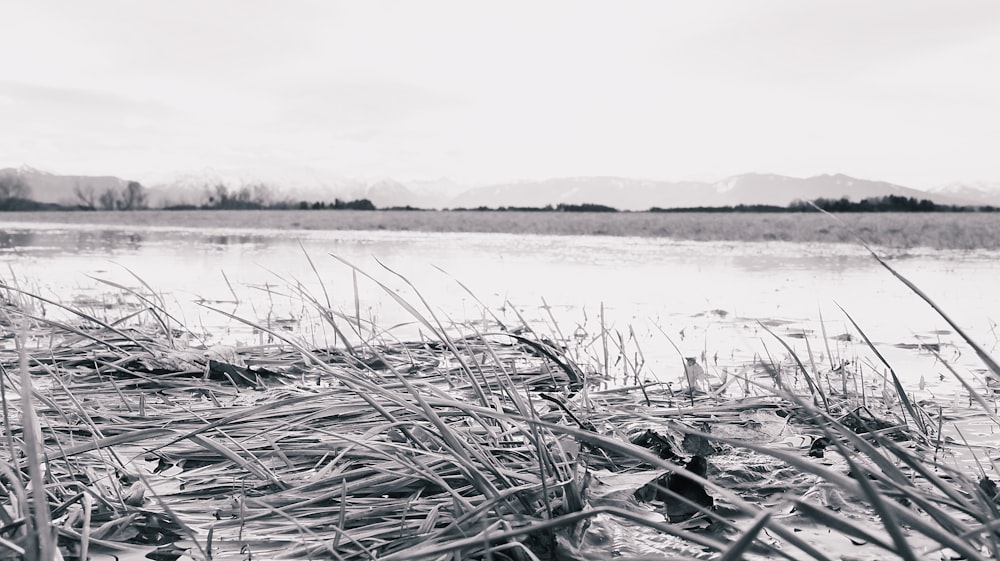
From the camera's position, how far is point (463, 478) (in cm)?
159

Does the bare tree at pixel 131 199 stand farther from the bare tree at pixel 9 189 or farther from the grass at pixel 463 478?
the grass at pixel 463 478

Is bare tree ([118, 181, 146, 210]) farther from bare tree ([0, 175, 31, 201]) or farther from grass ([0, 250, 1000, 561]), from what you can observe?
grass ([0, 250, 1000, 561])

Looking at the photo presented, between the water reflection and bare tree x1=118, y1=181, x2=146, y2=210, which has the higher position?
bare tree x1=118, y1=181, x2=146, y2=210

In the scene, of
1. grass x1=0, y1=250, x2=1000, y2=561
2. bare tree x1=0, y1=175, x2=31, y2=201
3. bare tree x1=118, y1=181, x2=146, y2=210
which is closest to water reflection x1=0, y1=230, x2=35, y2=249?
grass x1=0, y1=250, x2=1000, y2=561

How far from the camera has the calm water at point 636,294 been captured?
387cm

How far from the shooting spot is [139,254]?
1145 cm

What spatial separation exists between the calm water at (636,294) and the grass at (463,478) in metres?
0.52

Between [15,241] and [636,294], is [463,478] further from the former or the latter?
[15,241]

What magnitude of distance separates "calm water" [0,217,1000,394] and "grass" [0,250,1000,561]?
52cm

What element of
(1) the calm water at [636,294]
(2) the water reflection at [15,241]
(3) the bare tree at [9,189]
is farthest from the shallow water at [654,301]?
(3) the bare tree at [9,189]

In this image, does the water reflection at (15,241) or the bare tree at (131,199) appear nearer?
the water reflection at (15,241)

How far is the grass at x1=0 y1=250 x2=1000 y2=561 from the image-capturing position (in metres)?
0.91

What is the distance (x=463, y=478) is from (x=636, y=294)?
464 cm

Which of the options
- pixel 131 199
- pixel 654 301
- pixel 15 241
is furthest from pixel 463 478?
pixel 131 199
